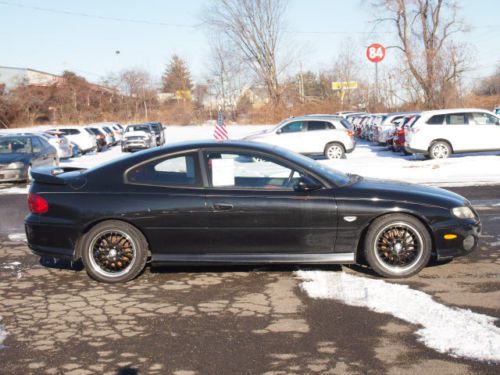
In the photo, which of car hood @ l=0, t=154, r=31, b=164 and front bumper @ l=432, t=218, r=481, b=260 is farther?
car hood @ l=0, t=154, r=31, b=164

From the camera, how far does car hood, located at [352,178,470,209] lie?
6.01 m

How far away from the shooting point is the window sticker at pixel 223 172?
6.09 m

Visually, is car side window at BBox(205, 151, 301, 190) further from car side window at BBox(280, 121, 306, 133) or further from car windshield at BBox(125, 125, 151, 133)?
car windshield at BBox(125, 125, 151, 133)

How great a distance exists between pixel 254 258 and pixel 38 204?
7.50 feet

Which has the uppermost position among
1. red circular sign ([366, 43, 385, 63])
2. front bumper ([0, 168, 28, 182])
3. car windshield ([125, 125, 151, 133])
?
red circular sign ([366, 43, 385, 63])

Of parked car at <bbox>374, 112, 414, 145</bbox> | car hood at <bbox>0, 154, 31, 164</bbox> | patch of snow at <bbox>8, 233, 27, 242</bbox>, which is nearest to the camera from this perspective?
patch of snow at <bbox>8, 233, 27, 242</bbox>

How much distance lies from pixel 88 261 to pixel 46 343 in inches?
63.9

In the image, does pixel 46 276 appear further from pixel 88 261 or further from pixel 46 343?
pixel 46 343

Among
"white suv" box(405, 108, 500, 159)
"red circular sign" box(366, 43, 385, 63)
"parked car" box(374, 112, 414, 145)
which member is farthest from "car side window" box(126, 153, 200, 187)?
"red circular sign" box(366, 43, 385, 63)

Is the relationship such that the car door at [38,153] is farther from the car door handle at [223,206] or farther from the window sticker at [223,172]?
the car door handle at [223,206]

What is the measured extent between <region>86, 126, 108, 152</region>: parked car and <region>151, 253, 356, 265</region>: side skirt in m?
29.7

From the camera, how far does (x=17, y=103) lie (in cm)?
6500

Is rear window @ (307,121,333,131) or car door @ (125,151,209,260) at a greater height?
rear window @ (307,121,333,131)

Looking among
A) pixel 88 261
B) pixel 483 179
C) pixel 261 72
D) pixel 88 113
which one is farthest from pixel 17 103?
pixel 88 261
